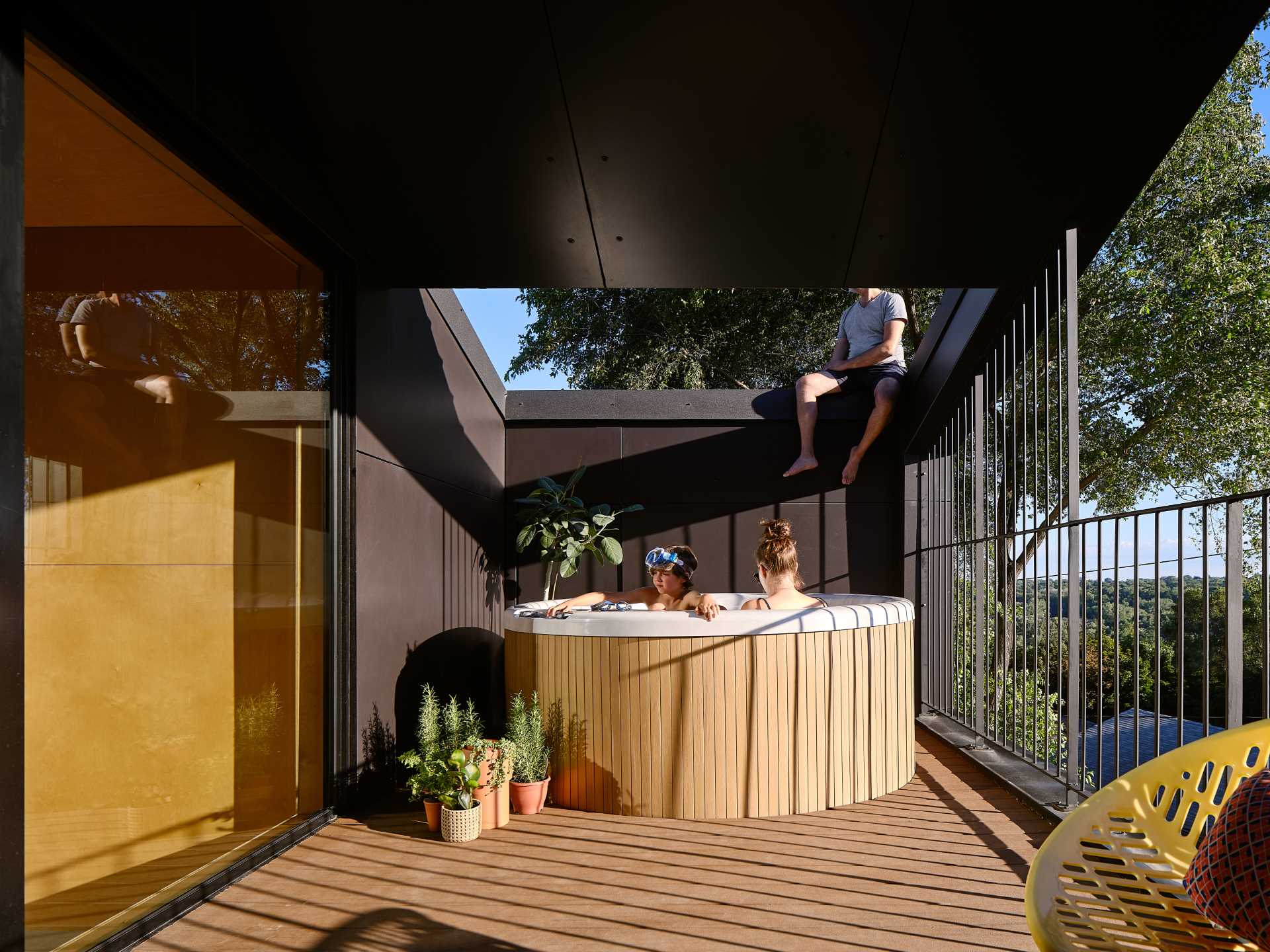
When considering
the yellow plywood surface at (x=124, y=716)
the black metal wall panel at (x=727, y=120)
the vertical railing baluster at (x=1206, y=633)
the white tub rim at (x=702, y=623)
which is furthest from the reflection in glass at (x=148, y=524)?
the vertical railing baluster at (x=1206, y=633)

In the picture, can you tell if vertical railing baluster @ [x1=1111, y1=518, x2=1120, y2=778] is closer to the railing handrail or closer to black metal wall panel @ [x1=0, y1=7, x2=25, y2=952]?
the railing handrail

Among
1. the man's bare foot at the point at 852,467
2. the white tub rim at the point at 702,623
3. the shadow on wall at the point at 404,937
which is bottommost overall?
the shadow on wall at the point at 404,937

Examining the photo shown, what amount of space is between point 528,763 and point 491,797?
0.20m

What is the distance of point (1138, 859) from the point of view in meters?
1.20

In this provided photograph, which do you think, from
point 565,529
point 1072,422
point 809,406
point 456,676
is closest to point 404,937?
point 456,676

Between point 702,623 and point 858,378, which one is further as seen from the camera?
point 858,378

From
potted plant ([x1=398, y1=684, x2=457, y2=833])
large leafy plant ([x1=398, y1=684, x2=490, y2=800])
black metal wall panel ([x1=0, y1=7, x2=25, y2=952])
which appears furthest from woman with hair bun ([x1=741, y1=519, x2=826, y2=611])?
black metal wall panel ([x1=0, y1=7, x2=25, y2=952])

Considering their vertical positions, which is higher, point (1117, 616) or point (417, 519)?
point (417, 519)

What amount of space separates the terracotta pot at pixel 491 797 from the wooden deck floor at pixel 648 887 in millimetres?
73

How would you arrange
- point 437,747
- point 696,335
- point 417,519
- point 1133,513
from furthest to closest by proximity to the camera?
point 696,335 < point 417,519 < point 437,747 < point 1133,513

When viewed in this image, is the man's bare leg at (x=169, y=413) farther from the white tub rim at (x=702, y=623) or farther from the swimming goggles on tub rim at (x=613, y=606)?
the swimming goggles on tub rim at (x=613, y=606)

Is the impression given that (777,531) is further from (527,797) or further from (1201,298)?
(1201,298)

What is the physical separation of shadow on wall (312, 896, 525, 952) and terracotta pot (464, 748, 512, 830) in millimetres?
765

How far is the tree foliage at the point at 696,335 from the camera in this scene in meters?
12.0
